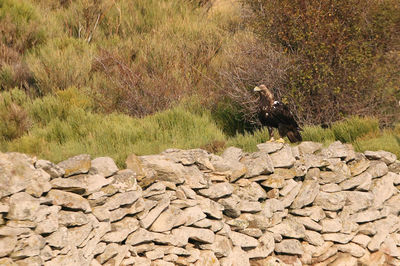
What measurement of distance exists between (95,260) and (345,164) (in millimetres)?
4397

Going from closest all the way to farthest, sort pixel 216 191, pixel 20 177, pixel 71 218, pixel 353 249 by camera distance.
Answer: pixel 20 177 < pixel 71 218 < pixel 216 191 < pixel 353 249

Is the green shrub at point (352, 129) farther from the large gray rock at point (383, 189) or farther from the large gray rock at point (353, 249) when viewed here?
the large gray rock at point (353, 249)

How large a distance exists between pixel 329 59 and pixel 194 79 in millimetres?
2687

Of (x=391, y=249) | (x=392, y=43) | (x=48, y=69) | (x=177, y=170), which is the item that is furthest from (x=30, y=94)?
(x=392, y=43)

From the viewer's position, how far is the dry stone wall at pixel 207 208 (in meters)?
5.67

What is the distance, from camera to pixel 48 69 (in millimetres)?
10727

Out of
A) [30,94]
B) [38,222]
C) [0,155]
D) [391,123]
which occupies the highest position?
[0,155]

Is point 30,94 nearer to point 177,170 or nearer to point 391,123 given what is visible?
point 177,170

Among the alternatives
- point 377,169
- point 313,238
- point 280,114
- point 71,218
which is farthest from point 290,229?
point 71,218

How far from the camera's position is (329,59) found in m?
10.8

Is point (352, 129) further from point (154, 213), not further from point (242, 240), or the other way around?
point (154, 213)

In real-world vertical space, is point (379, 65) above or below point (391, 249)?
above

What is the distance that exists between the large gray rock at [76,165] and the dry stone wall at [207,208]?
0.04 feet

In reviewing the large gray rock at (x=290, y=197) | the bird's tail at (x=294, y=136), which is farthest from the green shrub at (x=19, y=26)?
the large gray rock at (x=290, y=197)
